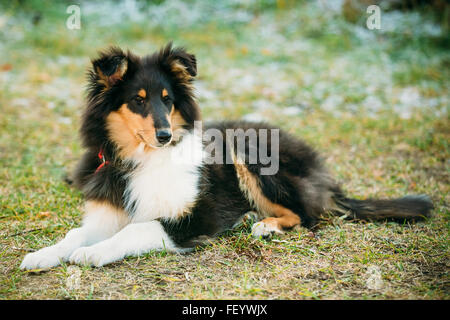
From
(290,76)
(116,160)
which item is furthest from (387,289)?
(290,76)

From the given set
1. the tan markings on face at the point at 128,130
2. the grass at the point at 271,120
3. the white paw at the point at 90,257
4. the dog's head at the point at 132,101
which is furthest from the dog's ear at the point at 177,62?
the white paw at the point at 90,257

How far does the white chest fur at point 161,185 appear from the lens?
2.99 m

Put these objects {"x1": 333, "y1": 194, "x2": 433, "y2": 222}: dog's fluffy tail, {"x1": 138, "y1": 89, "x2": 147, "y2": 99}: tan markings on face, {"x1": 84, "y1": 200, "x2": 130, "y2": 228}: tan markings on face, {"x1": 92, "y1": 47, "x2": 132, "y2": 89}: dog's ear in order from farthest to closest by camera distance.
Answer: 1. {"x1": 333, "y1": 194, "x2": 433, "y2": 222}: dog's fluffy tail
2. {"x1": 84, "y1": 200, "x2": 130, "y2": 228}: tan markings on face
3. {"x1": 138, "y1": 89, "x2": 147, "y2": 99}: tan markings on face
4. {"x1": 92, "y1": 47, "x2": 132, "y2": 89}: dog's ear

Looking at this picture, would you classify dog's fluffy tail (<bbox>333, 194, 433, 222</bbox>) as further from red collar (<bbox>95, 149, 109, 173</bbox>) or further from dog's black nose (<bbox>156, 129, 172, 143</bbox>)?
red collar (<bbox>95, 149, 109, 173</bbox>)

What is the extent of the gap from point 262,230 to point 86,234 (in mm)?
1349

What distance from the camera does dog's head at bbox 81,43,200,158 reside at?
291 centimetres

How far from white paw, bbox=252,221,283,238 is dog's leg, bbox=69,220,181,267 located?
0.62m

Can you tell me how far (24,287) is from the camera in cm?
240

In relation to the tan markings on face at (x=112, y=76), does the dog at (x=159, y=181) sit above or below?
below

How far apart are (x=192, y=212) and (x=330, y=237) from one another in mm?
1140

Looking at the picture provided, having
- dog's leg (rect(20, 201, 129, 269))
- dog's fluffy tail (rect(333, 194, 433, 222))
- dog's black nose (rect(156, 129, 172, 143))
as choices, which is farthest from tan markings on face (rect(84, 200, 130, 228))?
dog's fluffy tail (rect(333, 194, 433, 222))

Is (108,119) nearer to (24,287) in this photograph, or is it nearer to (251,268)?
(24,287)

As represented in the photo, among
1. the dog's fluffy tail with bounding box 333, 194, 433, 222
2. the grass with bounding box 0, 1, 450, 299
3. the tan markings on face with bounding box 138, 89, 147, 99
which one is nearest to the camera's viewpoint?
the grass with bounding box 0, 1, 450, 299

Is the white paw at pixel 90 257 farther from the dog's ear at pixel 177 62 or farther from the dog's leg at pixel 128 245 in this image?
the dog's ear at pixel 177 62
